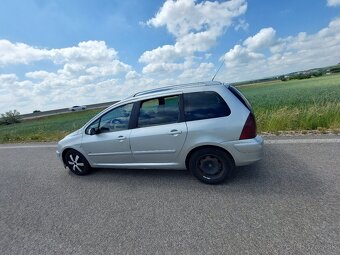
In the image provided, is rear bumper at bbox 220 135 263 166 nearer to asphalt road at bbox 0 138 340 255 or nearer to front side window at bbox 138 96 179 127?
asphalt road at bbox 0 138 340 255

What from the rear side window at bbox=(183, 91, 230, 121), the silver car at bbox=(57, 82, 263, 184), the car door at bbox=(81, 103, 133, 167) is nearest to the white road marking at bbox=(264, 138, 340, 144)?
the silver car at bbox=(57, 82, 263, 184)

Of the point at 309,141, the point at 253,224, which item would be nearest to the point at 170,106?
the point at 253,224

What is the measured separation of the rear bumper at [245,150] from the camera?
136 inches

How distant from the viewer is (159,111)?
12.8ft

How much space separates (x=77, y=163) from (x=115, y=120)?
1.34 m

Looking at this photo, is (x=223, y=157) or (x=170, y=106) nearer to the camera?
(x=223, y=157)

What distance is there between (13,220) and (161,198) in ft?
7.10

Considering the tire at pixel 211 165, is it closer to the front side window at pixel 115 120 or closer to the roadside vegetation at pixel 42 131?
the front side window at pixel 115 120

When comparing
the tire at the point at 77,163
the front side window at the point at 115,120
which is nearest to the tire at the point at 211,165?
the front side window at the point at 115,120

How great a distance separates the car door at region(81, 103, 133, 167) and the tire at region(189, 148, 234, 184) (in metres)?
1.21

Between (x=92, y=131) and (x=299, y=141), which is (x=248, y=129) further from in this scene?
(x=92, y=131)

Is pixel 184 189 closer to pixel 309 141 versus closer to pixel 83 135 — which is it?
pixel 83 135

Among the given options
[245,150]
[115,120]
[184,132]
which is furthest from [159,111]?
[245,150]

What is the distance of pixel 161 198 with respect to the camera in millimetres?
3457
